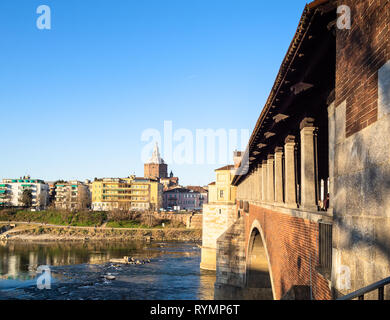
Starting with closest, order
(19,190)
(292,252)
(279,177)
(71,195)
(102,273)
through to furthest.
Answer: (292,252) → (279,177) → (102,273) → (71,195) → (19,190)

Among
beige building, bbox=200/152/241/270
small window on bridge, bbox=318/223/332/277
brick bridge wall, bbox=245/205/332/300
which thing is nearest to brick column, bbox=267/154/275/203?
brick bridge wall, bbox=245/205/332/300

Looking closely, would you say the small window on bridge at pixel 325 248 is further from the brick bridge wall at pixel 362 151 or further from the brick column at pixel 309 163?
the brick column at pixel 309 163

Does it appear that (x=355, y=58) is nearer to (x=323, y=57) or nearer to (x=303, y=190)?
(x=323, y=57)

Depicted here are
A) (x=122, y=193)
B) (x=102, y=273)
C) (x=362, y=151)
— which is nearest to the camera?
(x=362, y=151)

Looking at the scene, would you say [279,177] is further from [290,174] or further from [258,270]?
[258,270]

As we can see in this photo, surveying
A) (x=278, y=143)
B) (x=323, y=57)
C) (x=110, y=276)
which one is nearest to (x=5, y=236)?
(x=110, y=276)

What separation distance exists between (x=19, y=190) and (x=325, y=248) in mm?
164845

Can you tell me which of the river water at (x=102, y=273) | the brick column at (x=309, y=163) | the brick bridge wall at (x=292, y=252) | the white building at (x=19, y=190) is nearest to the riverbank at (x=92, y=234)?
the river water at (x=102, y=273)

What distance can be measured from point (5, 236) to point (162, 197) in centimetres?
6090

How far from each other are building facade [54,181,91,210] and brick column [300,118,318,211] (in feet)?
407

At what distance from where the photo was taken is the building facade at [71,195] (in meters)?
133

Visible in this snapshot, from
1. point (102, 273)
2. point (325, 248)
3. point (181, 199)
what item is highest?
point (325, 248)

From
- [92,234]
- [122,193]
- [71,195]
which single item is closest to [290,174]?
[92,234]

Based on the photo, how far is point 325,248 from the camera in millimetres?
7371
